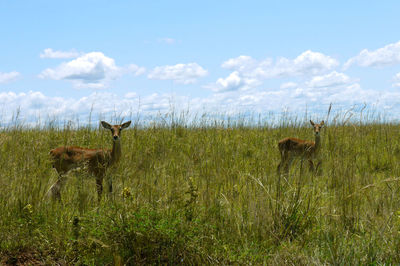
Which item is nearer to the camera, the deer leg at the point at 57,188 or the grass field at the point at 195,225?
the grass field at the point at 195,225

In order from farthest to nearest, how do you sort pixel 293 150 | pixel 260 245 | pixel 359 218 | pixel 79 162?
pixel 293 150 → pixel 79 162 → pixel 359 218 → pixel 260 245

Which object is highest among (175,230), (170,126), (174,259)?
(170,126)

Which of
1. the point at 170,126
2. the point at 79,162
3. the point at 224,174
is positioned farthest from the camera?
the point at 170,126

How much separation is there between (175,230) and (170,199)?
0.61 meters

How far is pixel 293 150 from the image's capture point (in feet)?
29.3

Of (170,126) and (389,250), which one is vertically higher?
(170,126)

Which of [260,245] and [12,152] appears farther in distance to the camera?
[12,152]

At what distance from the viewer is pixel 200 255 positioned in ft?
11.7

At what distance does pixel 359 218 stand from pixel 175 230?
7.20 ft

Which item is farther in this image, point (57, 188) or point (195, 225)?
point (57, 188)

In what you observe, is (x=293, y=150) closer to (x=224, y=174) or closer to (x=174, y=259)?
(x=224, y=174)

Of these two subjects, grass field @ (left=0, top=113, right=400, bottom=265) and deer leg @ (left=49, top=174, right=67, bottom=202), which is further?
deer leg @ (left=49, top=174, right=67, bottom=202)

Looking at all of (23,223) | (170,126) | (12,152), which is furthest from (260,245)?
(170,126)

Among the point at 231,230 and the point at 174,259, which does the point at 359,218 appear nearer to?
the point at 231,230
